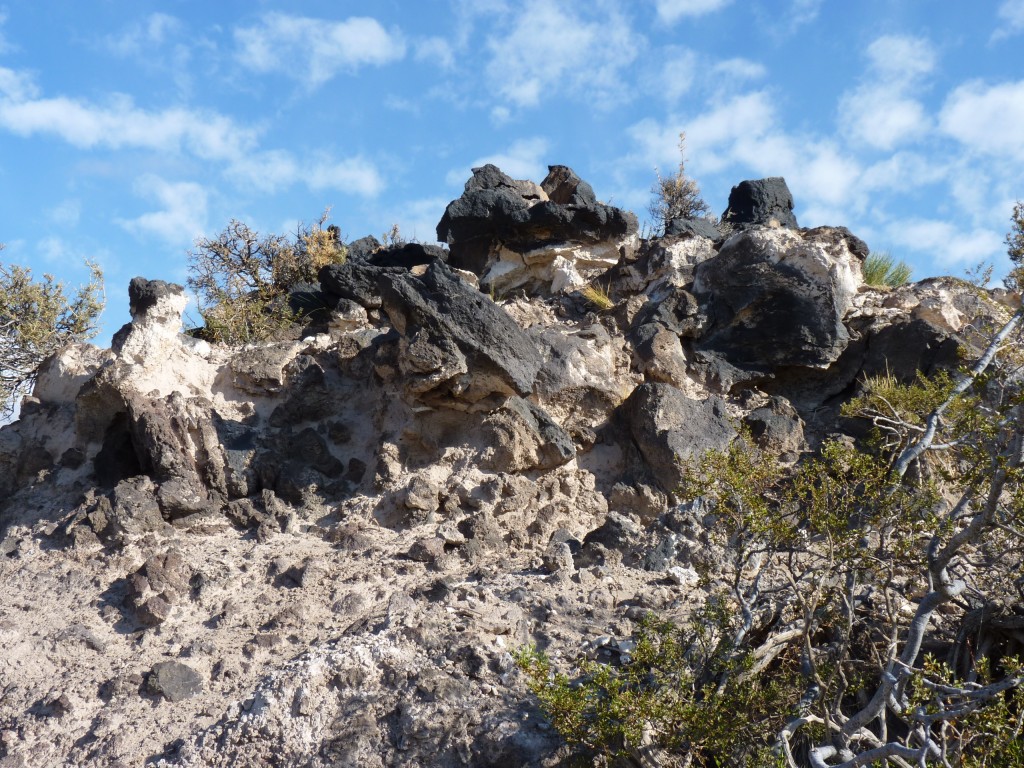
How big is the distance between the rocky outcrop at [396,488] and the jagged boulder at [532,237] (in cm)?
77

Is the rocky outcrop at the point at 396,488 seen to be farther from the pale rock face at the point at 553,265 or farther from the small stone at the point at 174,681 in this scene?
the pale rock face at the point at 553,265

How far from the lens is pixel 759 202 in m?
11.5

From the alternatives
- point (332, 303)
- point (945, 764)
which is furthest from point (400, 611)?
point (332, 303)

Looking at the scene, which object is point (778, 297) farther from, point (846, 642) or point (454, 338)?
point (846, 642)

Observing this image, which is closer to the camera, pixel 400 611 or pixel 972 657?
pixel 972 657

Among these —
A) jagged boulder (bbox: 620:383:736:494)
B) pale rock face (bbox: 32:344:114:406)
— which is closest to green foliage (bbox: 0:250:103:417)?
pale rock face (bbox: 32:344:114:406)

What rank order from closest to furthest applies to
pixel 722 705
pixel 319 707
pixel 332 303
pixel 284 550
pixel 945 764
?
pixel 945 764, pixel 722 705, pixel 319 707, pixel 284 550, pixel 332 303


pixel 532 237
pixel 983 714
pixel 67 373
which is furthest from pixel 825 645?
pixel 67 373

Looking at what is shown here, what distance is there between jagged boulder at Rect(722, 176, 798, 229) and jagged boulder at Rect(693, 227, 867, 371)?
267 cm

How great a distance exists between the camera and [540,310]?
28.5 ft

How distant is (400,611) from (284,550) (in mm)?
1261

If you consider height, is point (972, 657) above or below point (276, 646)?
above

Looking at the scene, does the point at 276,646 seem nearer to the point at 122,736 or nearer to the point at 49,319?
the point at 122,736

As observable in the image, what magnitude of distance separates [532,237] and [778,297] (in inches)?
121
